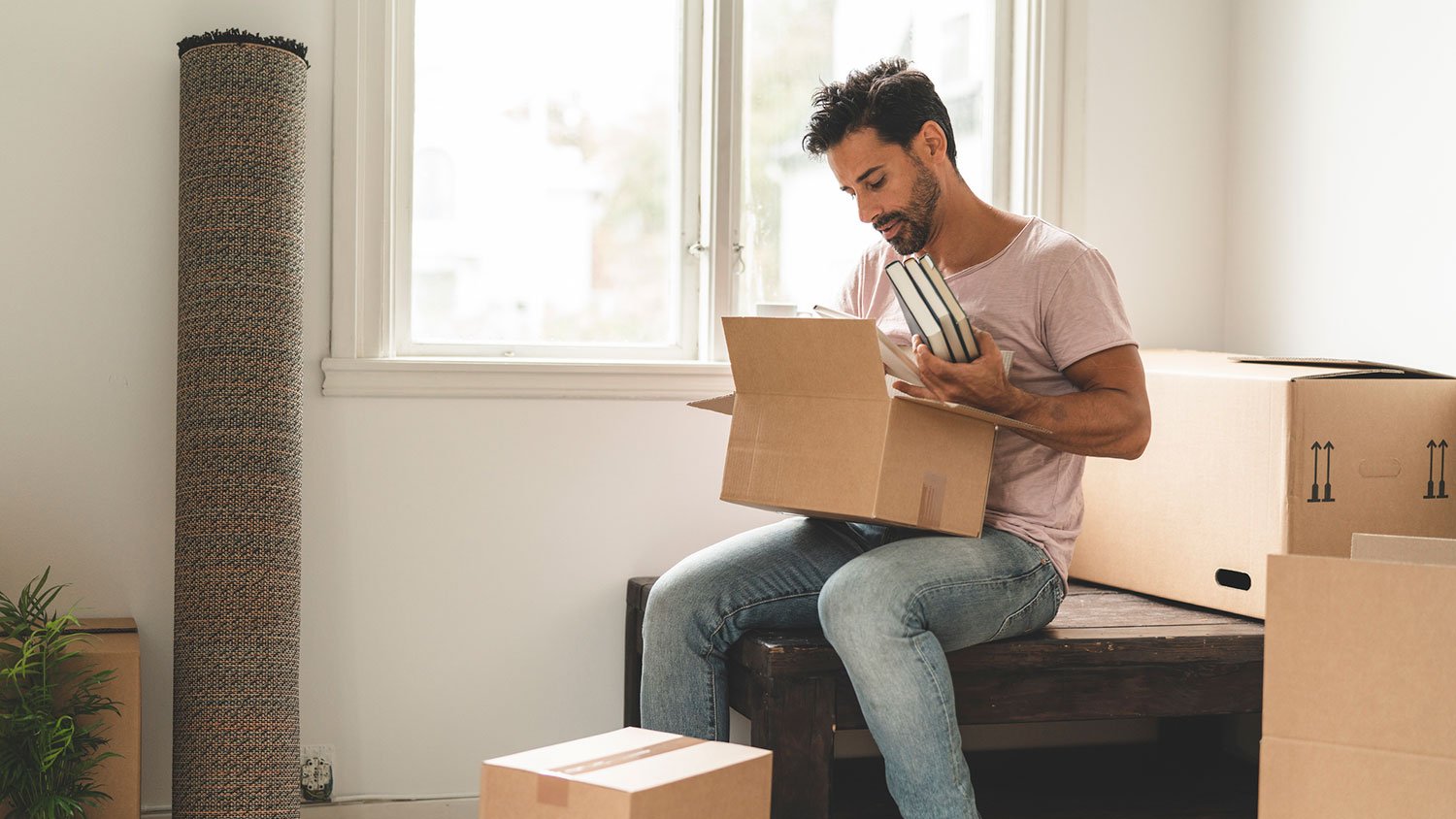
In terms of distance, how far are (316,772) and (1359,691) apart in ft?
5.49

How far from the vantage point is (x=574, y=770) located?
4.16ft

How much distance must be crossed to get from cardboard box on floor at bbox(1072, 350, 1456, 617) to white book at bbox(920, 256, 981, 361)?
58 cm

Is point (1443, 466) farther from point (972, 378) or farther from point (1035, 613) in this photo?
point (972, 378)

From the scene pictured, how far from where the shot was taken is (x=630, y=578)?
2.22 meters

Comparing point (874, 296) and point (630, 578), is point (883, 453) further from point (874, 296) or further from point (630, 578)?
point (630, 578)

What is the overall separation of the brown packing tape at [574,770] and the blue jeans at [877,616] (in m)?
0.26

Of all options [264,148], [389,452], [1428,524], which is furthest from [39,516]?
[1428,524]

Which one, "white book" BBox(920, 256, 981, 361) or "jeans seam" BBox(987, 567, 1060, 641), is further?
"jeans seam" BBox(987, 567, 1060, 641)

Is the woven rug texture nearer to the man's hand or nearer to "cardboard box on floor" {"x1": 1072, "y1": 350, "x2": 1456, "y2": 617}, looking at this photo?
the man's hand

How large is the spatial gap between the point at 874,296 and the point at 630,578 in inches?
27.6

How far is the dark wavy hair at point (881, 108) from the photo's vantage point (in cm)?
173

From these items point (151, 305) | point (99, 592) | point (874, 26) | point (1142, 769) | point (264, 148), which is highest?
point (874, 26)

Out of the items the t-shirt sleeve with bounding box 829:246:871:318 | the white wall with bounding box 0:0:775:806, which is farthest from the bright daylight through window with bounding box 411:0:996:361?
the t-shirt sleeve with bounding box 829:246:871:318

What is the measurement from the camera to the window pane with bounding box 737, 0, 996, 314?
2.35 m
